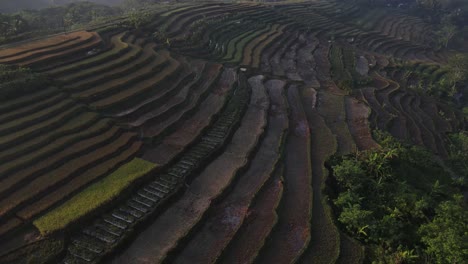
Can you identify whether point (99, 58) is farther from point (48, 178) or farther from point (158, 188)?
point (158, 188)

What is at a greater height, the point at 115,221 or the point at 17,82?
the point at 17,82

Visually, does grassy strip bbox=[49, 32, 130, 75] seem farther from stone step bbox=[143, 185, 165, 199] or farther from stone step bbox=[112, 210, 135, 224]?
stone step bbox=[112, 210, 135, 224]

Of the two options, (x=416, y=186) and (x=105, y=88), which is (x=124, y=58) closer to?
(x=105, y=88)

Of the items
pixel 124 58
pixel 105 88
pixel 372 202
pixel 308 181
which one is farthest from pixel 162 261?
pixel 124 58

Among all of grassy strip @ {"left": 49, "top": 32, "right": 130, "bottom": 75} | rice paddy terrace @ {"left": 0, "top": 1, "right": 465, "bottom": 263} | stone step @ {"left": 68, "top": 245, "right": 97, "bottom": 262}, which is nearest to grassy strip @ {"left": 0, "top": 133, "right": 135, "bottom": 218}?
rice paddy terrace @ {"left": 0, "top": 1, "right": 465, "bottom": 263}

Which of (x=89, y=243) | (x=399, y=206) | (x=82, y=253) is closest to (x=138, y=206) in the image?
(x=89, y=243)

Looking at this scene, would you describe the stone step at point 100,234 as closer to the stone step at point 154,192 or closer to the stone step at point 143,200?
the stone step at point 143,200
